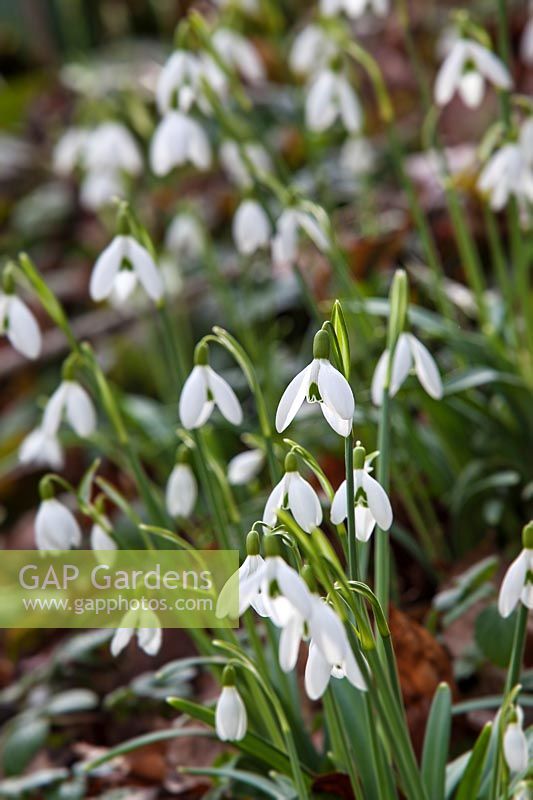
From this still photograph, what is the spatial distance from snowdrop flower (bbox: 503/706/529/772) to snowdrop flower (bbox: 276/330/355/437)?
34cm

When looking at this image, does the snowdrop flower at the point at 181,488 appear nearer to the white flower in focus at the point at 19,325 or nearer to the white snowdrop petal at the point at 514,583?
the white flower in focus at the point at 19,325

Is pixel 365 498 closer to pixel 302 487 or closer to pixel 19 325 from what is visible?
pixel 302 487

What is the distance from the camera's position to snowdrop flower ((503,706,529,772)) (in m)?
1.03

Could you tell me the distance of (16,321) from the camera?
1.42m

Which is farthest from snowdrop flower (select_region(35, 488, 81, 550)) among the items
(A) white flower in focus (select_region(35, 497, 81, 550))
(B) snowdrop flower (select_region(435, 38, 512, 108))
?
(B) snowdrop flower (select_region(435, 38, 512, 108))

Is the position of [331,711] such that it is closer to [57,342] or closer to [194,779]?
[194,779]

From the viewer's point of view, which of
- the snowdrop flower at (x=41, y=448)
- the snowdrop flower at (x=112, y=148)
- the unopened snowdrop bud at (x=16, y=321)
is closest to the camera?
the unopened snowdrop bud at (x=16, y=321)

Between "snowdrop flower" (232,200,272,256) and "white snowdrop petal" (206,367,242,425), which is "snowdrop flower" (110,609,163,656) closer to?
"white snowdrop petal" (206,367,242,425)

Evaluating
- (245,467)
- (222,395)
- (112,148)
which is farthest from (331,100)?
(222,395)

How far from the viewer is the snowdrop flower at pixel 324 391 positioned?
3.15 feet

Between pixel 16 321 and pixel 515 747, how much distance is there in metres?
0.82

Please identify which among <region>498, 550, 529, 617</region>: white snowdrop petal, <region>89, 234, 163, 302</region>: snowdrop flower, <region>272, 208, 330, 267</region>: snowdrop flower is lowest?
<region>498, 550, 529, 617</region>: white snowdrop petal

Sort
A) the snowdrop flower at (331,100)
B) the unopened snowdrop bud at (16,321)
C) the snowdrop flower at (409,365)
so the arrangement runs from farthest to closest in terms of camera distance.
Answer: the snowdrop flower at (331,100) < the unopened snowdrop bud at (16,321) < the snowdrop flower at (409,365)

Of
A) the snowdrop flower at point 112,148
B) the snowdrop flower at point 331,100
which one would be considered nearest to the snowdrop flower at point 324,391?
the snowdrop flower at point 331,100
